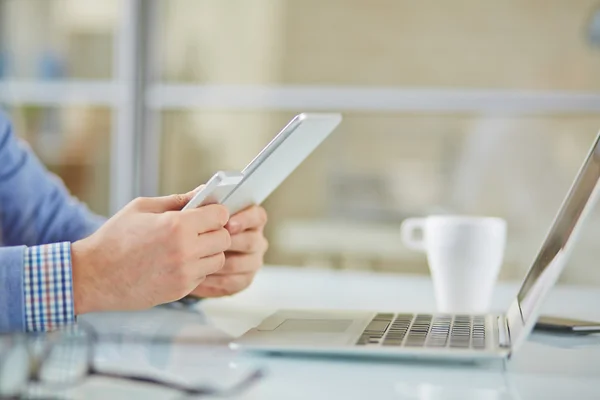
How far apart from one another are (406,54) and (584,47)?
753 mm

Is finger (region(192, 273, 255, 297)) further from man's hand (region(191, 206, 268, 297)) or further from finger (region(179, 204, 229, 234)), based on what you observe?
finger (region(179, 204, 229, 234))

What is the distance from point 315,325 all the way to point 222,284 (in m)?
0.20

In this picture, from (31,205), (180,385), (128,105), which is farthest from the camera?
(128,105)

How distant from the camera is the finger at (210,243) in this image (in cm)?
76

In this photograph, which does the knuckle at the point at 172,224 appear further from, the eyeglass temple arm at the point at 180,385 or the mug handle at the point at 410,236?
the mug handle at the point at 410,236

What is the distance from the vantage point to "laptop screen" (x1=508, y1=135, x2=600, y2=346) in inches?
27.2

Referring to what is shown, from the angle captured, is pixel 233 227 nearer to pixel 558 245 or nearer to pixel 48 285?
pixel 48 285

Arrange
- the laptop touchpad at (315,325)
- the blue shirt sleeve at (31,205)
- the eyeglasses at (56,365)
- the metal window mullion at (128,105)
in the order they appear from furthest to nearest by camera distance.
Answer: the metal window mullion at (128,105)
the blue shirt sleeve at (31,205)
the laptop touchpad at (315,325)
the eyeglasses at (56,365)

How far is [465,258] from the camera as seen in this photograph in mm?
980

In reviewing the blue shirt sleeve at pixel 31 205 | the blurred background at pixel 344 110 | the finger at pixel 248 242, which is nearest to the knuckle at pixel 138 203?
the finger at pixel 248 242

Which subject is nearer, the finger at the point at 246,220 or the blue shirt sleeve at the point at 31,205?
the finger at the point at 246,220

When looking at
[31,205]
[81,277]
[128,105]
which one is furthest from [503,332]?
[128,105]

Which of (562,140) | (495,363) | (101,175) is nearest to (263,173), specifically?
(495,363)

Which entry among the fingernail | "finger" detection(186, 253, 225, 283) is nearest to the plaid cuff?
"finger" detection(186, 253, 225, 283)
